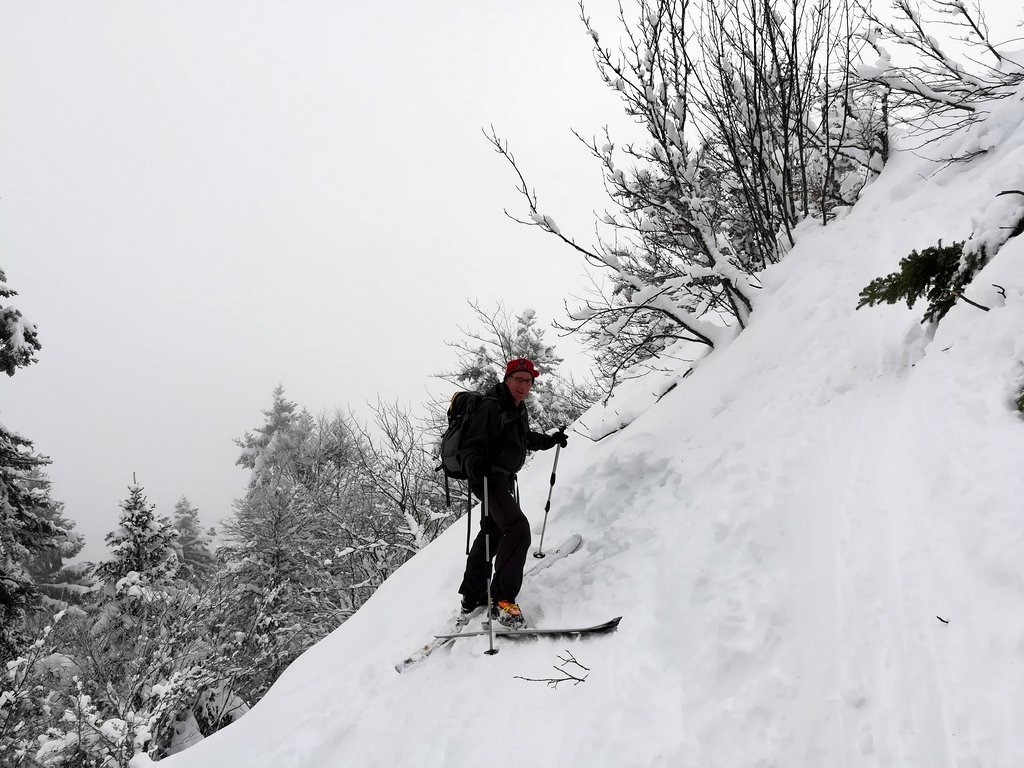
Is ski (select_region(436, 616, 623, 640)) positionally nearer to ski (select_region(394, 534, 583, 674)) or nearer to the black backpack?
ski (select_region(394, 534, 583, 674))

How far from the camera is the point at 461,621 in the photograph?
4574 mm

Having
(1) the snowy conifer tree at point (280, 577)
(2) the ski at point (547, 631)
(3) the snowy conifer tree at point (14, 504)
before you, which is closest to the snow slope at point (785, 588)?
(2) the ski at point (547, 631)

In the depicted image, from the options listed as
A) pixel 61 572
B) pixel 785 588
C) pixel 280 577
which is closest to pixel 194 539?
pixel 61 572

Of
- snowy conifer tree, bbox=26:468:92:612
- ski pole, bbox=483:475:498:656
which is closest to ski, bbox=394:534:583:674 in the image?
ski pole, bbox=483:475:498:656

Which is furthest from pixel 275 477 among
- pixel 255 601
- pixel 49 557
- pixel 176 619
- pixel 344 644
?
pixel 344 644

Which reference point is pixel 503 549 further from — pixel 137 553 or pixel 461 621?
pixel 137 553

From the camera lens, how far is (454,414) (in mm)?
4609

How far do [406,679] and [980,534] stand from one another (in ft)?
11.9

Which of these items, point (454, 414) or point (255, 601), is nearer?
point (454, 414)

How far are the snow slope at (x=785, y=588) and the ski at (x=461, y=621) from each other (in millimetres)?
100

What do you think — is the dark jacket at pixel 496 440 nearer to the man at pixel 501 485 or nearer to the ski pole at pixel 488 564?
the man at pixel 501 485

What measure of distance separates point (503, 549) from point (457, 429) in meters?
→ 1.02

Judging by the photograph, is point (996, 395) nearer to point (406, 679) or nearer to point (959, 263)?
point (959, 263)

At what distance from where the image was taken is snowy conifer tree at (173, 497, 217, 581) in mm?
29219
